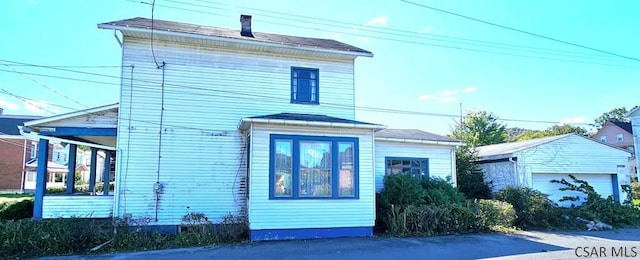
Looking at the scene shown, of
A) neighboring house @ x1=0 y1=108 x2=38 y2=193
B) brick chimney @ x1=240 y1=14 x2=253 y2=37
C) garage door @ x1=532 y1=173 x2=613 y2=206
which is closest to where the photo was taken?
brick chimney @ x1=240 y1=14 x2=253 y2=37

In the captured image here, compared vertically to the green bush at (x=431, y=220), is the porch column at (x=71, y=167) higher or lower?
higher

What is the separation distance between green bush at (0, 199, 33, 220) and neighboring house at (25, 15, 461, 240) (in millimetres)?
2558

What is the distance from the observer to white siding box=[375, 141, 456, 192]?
46.5ft

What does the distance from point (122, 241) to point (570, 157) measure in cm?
1795

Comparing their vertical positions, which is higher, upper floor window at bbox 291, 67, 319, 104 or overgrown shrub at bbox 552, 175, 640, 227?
upper floor window at bbox 291, 67, 319, 104

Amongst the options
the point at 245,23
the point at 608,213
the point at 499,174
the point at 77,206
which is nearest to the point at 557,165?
the point at 499,174

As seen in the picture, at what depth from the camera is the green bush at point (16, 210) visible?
12273 millimetres

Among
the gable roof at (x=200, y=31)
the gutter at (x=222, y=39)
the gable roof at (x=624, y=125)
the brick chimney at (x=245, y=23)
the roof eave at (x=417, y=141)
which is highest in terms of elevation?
the gable roof at (x=624, y=125)

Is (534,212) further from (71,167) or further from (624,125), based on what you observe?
(624,125)

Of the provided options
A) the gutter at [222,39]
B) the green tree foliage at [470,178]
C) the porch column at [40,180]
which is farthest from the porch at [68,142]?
the green tree foliage at [470,178]

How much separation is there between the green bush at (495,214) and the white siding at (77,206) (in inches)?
443

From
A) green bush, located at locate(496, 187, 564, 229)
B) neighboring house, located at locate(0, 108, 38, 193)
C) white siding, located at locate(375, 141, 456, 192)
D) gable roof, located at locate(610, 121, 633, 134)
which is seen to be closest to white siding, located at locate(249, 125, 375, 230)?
white siding, located at locate(375, 141, 456, 192)

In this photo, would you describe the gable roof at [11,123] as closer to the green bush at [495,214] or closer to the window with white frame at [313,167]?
the window with white frame at [313,167]

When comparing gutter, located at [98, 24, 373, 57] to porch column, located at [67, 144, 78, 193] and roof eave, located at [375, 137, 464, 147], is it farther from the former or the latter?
porch column, located at [67, 144, 78, 193]
